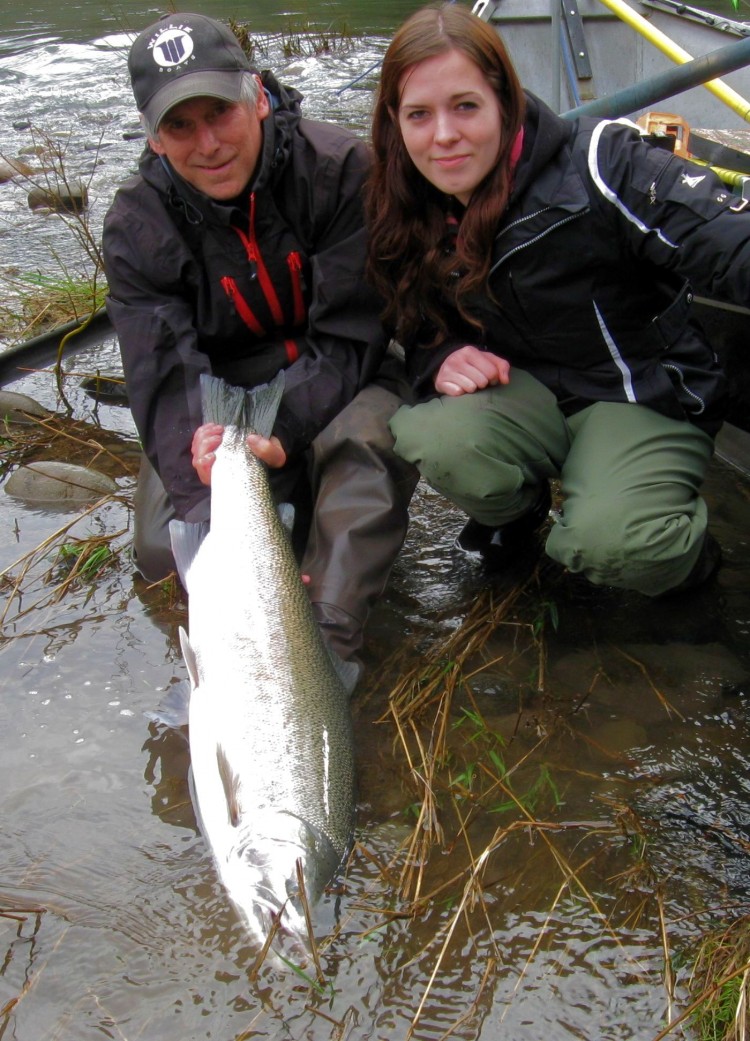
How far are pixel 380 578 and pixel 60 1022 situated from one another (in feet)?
5.24

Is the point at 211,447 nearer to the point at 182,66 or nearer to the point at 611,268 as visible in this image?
the point at 182,66

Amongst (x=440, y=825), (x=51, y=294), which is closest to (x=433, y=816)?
(x=440, y=825)

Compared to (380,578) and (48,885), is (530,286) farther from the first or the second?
(48,885)

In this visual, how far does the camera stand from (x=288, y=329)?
388cm

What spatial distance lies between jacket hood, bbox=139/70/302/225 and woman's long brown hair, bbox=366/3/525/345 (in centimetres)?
36

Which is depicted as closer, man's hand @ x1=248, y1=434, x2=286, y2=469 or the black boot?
man's hand @ x1=248, y1=434, x2=286, y2=469

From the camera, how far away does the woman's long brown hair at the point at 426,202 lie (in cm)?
301

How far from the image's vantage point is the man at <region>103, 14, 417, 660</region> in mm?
3332

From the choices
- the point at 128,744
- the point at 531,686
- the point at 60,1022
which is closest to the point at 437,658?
the point at 531,686

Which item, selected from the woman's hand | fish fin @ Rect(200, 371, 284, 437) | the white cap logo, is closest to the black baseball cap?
the white cap logo

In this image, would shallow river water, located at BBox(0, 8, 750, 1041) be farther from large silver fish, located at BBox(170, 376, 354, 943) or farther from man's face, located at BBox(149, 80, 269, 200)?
man's face, located at BBox(149, 80, 269, 200)

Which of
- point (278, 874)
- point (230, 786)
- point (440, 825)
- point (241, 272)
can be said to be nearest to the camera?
point (278, 874)

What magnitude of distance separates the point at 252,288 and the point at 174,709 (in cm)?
153

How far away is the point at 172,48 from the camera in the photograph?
10.9 ft
